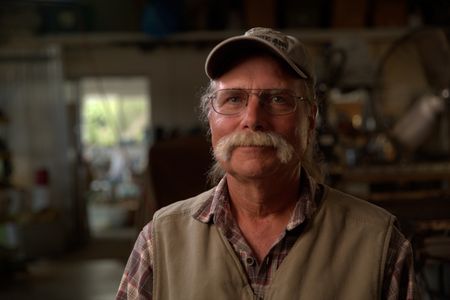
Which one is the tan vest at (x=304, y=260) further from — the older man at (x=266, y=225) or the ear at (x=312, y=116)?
the ear at (x=312, y=116)

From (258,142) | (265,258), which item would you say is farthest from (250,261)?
(258,142)

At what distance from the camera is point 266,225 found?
1278mm

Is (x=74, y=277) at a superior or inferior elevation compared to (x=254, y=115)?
inferior

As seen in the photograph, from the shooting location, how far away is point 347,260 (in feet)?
3.92

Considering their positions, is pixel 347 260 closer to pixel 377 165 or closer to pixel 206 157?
pixel 206 157

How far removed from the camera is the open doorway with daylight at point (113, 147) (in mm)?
8508

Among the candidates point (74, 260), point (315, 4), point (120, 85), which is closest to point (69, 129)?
point (74, 260)

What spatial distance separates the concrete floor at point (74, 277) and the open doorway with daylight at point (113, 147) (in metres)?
1.36

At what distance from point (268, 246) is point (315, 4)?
5.96 m

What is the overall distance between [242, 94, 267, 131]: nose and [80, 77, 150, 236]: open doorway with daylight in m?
6.76

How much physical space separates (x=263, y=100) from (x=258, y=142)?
0.09 m

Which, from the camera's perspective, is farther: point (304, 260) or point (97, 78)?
point (97, 78)

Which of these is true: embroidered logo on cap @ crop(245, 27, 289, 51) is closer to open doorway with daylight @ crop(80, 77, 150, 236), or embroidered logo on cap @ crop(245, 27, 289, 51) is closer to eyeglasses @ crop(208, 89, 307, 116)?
eyeglasses @ crop(208, 89, 307, 116)

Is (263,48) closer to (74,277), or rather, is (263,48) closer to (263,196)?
(263,196)
